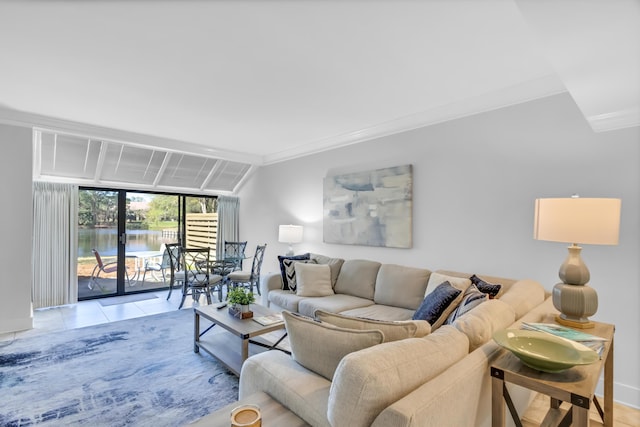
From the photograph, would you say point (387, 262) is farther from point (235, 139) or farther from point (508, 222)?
point (235, 139)

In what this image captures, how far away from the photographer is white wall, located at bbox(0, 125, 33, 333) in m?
3.72

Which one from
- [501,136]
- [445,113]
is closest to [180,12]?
[445,113]

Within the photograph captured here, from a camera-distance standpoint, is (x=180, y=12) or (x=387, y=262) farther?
(x=387, y=262)

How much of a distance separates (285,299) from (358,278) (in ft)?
3.09

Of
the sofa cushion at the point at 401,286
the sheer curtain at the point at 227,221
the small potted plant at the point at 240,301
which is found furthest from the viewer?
the sheer curtain at the point at 227,221

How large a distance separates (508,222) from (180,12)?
3.16 metres

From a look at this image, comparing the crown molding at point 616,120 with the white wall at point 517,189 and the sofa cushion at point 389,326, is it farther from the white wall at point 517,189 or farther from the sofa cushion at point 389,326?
the sofa cushion at point 389,326

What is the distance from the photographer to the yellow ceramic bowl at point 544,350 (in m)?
1.30

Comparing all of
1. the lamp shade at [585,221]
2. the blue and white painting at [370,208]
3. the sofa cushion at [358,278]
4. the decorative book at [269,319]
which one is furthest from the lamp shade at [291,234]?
the lamp shade at [585,221]

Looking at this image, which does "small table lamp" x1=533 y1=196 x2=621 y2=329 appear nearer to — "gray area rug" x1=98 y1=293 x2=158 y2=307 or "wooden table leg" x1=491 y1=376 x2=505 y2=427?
"wooden table leg" x1=491 y1=376 x2=505 y2=427

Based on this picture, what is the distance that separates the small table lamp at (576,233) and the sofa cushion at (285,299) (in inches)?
99.2

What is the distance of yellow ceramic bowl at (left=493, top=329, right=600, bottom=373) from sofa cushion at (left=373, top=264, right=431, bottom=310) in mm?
1703

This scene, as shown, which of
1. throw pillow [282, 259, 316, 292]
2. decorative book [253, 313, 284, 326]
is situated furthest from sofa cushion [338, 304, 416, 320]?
throw pillow [282, 259, 316, 292]

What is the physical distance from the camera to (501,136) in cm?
304
